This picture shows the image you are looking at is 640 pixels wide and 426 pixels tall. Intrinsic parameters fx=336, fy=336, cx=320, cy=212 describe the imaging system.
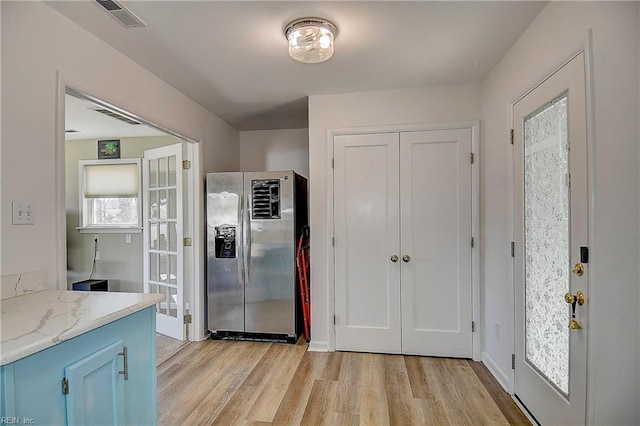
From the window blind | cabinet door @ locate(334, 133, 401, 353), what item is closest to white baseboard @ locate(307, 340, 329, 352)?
cabinet door @ locate(334, 133, 401, 353)

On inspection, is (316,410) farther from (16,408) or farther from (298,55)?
(298,55)

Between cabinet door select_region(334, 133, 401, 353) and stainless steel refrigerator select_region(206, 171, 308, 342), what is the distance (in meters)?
0.55

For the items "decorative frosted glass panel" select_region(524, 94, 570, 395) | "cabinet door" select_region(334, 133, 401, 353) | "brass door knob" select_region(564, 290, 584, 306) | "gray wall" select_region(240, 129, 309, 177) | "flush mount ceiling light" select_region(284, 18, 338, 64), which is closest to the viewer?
"brass door knob" select_region(564, 290, 584, 306)

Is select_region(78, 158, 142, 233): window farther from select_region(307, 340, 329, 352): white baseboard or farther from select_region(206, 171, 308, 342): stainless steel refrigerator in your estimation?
select_region(307, 340, 329, 352): white baseboard

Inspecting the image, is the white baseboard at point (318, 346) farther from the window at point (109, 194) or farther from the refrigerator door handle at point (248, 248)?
the window at point (109, 194)

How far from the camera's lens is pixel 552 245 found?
6.07 ft

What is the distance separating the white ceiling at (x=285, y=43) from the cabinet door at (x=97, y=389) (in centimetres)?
174

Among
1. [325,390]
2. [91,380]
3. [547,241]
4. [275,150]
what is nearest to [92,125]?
[275,150]

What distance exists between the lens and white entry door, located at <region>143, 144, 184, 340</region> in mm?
3553

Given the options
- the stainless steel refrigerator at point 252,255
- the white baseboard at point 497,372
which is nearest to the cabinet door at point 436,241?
the white baseboard at point 497,372

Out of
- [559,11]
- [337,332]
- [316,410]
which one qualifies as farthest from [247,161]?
[559,11]

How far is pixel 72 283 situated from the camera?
4.56 metres

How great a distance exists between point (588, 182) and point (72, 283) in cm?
560

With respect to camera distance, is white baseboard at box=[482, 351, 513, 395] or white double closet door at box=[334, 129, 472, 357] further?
white double closet door at box=[334, 129, 472, 357]
